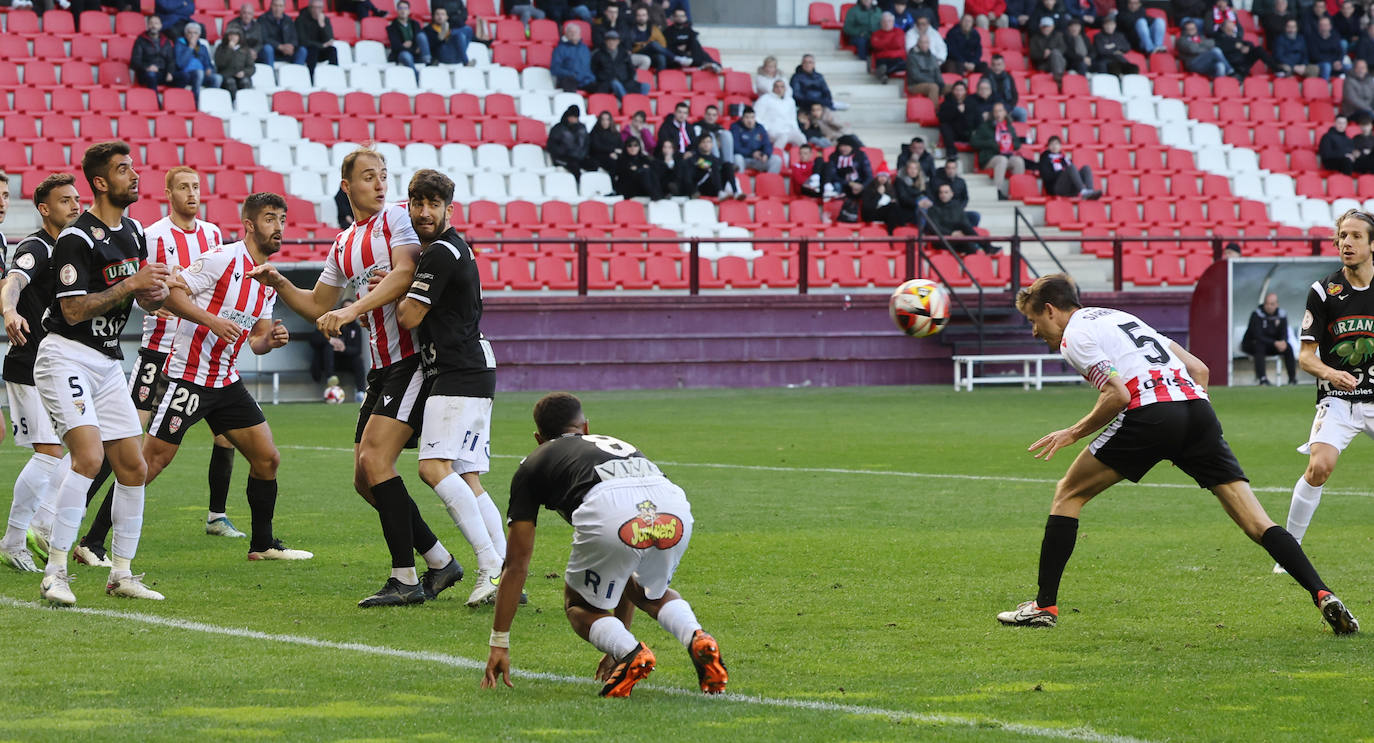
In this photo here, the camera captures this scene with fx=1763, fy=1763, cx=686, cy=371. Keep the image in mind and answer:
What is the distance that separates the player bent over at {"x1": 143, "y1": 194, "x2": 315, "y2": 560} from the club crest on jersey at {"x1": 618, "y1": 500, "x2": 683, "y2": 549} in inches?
144

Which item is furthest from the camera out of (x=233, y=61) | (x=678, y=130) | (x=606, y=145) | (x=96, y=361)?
(x=678, y=130)

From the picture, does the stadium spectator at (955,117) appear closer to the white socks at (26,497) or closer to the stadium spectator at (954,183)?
the stadium spectator at (954,183)

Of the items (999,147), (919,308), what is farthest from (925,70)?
(919,308)

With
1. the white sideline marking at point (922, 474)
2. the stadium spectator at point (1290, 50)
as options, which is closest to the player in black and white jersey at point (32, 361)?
the white sideline marking at point (922, 474)

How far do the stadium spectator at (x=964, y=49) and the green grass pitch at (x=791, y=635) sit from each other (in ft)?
67.6

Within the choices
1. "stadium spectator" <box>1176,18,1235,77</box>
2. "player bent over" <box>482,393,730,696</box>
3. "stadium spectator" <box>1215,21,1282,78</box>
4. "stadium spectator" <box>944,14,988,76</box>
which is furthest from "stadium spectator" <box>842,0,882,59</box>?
"player bent over" <box>482,393,730,696</box>

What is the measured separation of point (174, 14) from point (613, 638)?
79.3 feet

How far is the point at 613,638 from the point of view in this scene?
18.8ft

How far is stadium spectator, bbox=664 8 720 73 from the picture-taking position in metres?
31.2

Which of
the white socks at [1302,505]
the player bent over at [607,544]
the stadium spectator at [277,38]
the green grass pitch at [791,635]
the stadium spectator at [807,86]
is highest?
the stadium spectator at [277,38]

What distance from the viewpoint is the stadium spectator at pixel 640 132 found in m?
27.8

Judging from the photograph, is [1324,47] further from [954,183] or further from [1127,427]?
[1127,427]

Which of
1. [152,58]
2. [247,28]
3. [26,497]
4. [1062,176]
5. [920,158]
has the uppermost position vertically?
[247,28]

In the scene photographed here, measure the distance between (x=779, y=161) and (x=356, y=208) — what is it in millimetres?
21963
